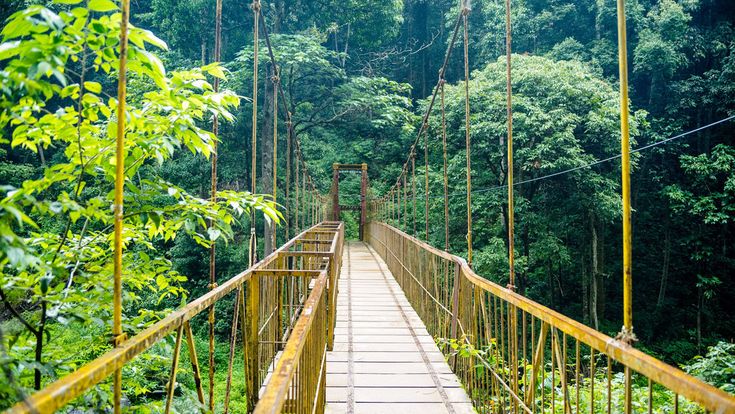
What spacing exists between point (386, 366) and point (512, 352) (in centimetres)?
142

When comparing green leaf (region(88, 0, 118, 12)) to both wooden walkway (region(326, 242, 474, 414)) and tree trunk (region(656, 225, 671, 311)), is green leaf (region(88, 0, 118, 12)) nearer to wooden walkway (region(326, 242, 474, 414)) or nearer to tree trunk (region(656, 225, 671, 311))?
wooden walkway (region(326, 242, 474, 414))

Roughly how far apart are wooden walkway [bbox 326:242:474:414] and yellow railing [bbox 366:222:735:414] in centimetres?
13

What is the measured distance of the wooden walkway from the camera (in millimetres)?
2592

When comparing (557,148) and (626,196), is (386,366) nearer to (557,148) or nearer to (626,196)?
(626,196)

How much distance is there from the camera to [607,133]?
1134cm

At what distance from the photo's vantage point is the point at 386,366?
3.25 m

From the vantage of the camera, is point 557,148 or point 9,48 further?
point 557,148

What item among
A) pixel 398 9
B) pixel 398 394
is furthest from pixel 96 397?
pixel 398 9

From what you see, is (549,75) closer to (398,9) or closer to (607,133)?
(607,133)

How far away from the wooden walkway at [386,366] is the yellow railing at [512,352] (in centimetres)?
13

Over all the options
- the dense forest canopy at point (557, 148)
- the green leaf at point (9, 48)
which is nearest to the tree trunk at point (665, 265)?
the dense forest canopy at point (557, 148)

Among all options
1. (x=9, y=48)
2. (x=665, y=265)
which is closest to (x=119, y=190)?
(x=9, y=48)

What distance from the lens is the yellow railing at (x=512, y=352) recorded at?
1048 millimetres

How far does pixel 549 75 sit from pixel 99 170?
1210 centimetres
